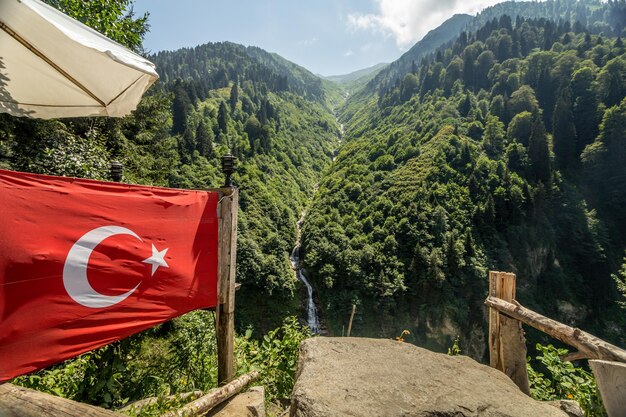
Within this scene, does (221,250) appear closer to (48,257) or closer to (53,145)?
(48,257)

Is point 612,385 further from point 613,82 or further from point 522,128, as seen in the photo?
point 613,82

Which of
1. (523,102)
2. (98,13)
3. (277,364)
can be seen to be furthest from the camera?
(523,102)

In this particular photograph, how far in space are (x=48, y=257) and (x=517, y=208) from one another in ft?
201

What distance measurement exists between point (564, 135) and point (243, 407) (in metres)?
79.1

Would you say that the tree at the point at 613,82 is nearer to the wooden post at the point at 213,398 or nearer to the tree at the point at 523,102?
the tree at the point at 523,102

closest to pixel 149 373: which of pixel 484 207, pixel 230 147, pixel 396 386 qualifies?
pixel 396 386

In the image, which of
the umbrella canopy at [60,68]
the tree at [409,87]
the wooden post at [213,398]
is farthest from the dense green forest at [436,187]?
the tree at [409,87]

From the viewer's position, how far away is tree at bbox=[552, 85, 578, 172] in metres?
60.0

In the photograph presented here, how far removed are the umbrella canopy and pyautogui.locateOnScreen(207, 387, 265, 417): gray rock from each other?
3.34 meters

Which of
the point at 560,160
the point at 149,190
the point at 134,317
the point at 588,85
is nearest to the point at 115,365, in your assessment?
the point at 134,317

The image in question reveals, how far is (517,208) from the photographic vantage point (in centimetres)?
5119

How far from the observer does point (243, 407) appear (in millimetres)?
3285

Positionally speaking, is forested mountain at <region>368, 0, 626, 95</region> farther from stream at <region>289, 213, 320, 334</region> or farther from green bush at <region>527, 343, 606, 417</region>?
green bush at <region>527, 343, 606, 417</region>

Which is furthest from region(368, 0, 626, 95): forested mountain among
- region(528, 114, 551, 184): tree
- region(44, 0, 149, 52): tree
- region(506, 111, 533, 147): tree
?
region(44, 0, 149, 52): tree
